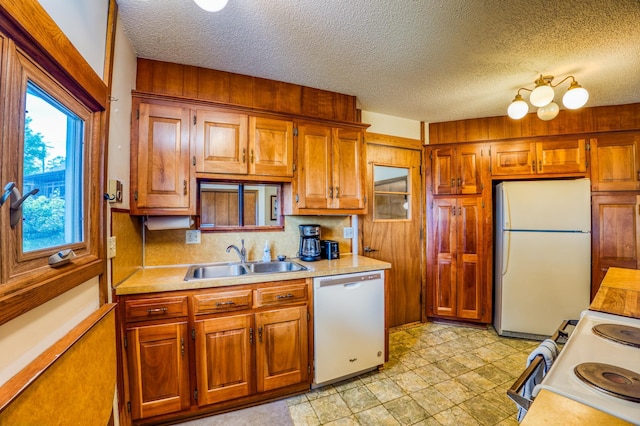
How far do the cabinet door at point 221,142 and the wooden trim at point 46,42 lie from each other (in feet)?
2.43

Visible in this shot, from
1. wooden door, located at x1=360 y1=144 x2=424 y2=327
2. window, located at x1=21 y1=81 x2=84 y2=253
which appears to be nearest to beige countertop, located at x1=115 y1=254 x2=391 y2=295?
window, located at x1=21 y1=81 x2=84 y2=253

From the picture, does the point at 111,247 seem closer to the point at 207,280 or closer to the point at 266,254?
the point at 207,280

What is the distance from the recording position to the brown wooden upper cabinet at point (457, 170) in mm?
3057

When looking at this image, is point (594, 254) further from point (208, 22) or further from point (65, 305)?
point (65, 305)

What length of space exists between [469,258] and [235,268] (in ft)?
8.49

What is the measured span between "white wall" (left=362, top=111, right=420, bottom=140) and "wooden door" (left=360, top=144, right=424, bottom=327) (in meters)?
0.18

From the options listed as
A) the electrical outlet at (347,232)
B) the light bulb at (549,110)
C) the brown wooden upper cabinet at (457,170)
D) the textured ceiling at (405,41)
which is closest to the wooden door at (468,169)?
the brown wooden upper cabinet at (457,170)

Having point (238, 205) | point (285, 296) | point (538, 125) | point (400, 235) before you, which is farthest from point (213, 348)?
point (538, 125)

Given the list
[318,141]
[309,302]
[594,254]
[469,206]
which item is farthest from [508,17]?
[594,254]

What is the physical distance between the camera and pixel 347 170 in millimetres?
2432

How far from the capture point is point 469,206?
3.06 m

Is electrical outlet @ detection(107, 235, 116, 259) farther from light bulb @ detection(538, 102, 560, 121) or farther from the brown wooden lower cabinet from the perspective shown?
light bulb @ detection(538, 102, 560, 121)

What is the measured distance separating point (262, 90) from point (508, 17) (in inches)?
69.5

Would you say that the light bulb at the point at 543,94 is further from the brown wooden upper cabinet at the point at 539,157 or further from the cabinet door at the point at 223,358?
the cabinet door at the point at 223,358
